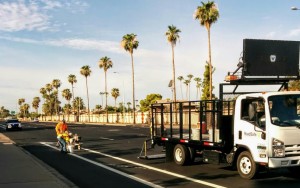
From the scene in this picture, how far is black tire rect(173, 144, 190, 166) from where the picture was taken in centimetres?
1429

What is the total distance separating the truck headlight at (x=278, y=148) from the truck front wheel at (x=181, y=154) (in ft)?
14.2

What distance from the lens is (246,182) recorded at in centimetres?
1087

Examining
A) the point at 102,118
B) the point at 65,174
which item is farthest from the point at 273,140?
the point at 102,118

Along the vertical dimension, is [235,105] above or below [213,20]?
below

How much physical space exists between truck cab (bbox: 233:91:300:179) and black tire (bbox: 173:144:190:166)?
9.29ft

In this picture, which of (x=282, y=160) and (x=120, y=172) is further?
(x=120, y=172)

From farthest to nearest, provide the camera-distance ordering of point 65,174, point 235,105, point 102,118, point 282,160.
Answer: point 102,118
point 65,174
point 235,105
point 282,160

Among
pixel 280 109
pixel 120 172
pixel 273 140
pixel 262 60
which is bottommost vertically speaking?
pixel 120 172

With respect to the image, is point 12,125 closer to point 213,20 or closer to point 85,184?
point 213,20

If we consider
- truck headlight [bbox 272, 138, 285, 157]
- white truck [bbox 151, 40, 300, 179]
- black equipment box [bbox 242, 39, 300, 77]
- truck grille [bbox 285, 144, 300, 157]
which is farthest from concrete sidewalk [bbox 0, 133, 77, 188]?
black equipment box [bbox 242, 39, 300, 77]

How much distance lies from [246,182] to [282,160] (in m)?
1.12

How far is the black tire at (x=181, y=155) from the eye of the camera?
46.9 feet

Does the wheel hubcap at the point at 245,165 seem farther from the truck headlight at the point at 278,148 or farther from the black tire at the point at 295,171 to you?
the black tire at the point at 295,171

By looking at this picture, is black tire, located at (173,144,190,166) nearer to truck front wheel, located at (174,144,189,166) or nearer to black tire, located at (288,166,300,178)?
truck front wheel, located at (174,144,189,166)
